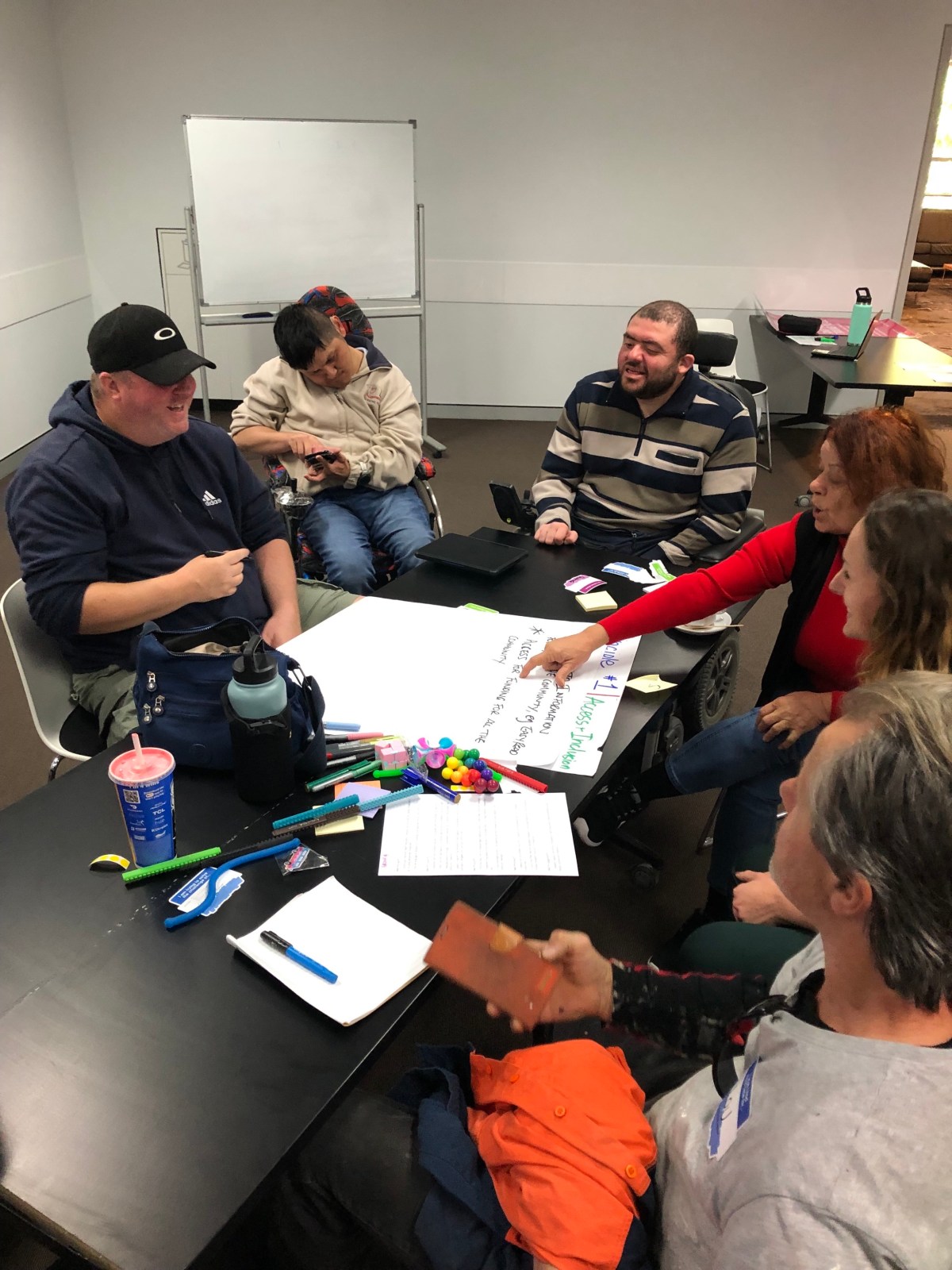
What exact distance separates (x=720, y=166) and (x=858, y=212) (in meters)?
0.91

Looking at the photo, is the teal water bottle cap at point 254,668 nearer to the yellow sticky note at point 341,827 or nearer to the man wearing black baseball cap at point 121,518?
the yellow sticky note at point 341,827

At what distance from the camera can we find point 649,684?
1.60 metres

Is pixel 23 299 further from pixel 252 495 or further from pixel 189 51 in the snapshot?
pixel 252 495

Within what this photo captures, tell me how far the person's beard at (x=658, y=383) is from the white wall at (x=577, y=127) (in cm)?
318

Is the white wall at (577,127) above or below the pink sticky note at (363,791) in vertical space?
above

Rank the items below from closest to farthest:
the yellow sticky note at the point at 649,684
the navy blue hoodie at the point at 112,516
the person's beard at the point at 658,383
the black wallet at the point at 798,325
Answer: the yellow sticky note at the point at 649,684 < the navy blue hoodie at the point at 112,516 < the person's beard at the point at 658,383 < the black wallet at the point at 798,325

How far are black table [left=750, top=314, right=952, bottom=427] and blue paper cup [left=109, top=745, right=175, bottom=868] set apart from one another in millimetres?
3760

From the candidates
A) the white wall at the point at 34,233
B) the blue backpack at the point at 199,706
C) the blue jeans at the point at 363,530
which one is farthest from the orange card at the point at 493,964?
the white wall at the point at 34,233

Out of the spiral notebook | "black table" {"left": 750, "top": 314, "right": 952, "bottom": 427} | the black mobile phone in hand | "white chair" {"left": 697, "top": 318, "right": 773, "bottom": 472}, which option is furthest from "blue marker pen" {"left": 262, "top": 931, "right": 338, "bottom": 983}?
"white chair" {"left": 697, "top": 318, "right": 773, "bottom": 472}

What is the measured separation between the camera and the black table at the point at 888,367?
3.98m

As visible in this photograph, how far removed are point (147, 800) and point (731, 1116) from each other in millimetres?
734

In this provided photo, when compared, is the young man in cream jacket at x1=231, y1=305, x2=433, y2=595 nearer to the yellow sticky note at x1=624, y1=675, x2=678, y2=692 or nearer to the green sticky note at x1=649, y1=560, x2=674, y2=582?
the green sticky note at x1=649, y1=560, x2=674, y2=582

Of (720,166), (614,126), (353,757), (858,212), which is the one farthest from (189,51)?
(353,757)

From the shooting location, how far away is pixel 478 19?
5121 mm
